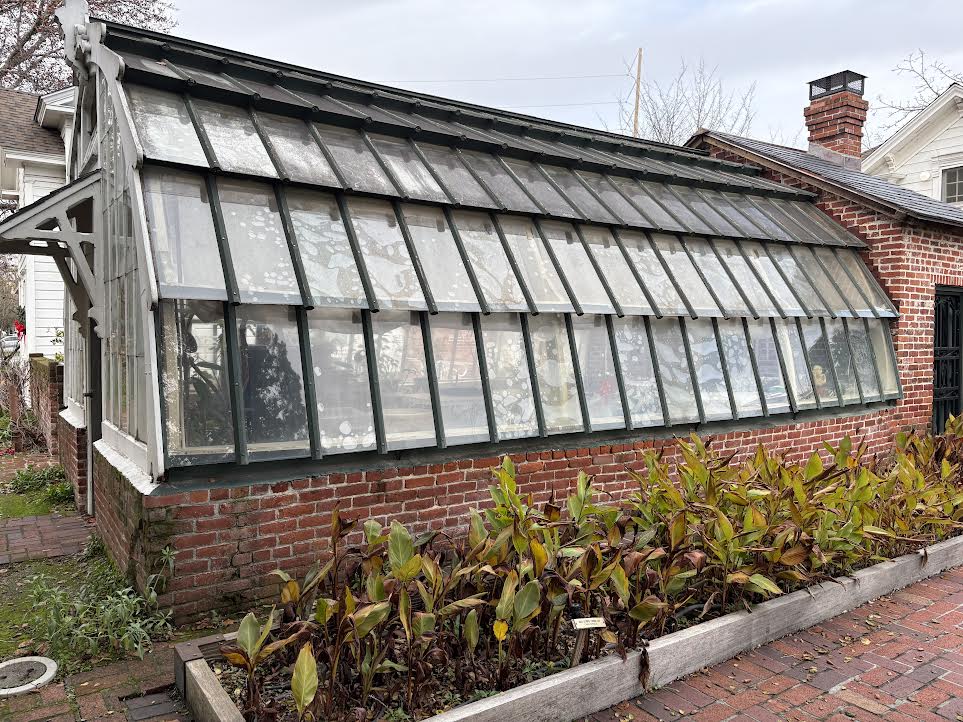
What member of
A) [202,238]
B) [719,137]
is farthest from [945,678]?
[719,137]

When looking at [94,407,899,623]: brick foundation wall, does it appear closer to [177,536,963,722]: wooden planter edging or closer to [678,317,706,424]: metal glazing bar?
[177,536,963,722]: wooden planter edging

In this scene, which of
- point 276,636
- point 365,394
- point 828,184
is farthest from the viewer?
point 828,184

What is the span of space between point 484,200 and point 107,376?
336cm

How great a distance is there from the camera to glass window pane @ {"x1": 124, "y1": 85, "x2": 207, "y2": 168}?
4402 mm

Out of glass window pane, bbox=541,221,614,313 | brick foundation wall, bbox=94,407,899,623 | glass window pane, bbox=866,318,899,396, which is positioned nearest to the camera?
brick foundation wall, bbox=94,407,899,623

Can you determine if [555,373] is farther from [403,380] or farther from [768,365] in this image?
[768,365]

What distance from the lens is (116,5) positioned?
59.2 ft

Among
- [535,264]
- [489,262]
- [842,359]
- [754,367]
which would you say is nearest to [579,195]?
[535,264]

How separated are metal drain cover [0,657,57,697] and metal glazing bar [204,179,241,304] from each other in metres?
2.18

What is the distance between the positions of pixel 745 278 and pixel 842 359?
1588 mm

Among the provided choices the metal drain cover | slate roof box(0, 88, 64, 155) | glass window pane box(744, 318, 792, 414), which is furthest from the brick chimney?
slate roof box(0, 88, 64, 155)

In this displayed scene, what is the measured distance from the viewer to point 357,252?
4895 millimetres

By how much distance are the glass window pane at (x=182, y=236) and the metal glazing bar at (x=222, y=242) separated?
0.02 m

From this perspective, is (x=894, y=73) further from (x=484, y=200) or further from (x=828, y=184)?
(x=484, y=200)
